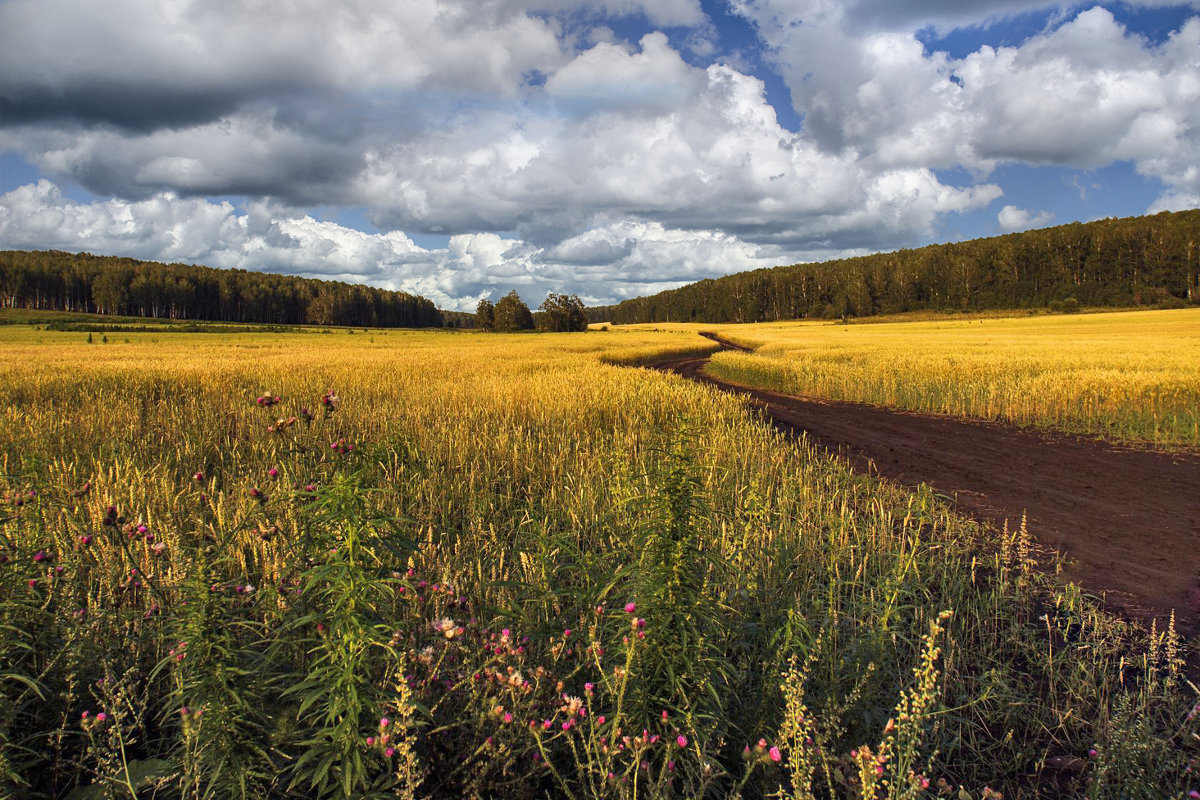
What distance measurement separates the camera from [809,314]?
424 ft

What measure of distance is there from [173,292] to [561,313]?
8043 cm

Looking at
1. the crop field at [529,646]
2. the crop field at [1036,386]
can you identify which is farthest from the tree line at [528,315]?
the crop field at [529,646]

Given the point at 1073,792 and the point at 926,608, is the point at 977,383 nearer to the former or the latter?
the point at 926,608

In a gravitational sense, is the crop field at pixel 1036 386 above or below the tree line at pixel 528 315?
below

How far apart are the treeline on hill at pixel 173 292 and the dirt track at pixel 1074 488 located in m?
133

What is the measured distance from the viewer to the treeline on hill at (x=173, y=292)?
109250 millimetres

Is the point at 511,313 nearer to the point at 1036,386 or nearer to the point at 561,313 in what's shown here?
the point at 561,313

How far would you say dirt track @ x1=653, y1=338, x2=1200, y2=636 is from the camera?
16.1 feet

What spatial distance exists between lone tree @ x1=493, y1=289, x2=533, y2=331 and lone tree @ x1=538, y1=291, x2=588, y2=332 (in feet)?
19.8

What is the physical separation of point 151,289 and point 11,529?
14036cm

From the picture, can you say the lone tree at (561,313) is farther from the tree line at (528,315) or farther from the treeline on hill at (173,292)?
the treeline on hill at (173,292)

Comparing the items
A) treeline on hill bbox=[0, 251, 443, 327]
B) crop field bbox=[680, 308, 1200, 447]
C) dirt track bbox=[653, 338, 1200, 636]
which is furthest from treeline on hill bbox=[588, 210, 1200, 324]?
treeline on hill bbox=[0, 251, 443, 327]

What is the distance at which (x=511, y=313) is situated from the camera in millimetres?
105938

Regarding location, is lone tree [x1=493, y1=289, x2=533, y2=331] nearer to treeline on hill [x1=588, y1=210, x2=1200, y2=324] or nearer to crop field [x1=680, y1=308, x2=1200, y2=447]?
treeline on hill [x1=588, y1=210, x2=1200, y2=324]
